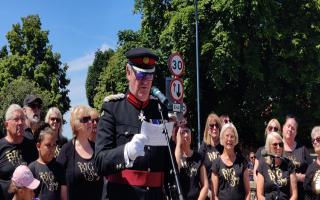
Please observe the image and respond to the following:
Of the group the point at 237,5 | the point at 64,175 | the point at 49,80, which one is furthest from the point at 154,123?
the point at 49,80

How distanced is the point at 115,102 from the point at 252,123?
22.0m

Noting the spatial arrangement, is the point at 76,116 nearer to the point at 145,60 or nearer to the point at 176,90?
the point at 145,60

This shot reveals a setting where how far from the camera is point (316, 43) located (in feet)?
80.0

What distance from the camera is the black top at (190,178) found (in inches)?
305

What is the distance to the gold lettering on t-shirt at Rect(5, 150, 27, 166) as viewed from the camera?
247 inches

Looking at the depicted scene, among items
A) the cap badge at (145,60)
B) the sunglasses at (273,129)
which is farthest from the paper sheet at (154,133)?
the sunglasses at (273,129)

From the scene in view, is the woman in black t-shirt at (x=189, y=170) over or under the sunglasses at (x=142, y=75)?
under

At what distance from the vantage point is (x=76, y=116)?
21.8ft

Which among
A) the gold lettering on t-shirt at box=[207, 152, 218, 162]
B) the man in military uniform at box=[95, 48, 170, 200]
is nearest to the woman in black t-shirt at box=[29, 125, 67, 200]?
the man in military uniform at box=[95, 48, 170, 200]

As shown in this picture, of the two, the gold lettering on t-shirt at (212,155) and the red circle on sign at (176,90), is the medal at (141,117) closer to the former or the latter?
the gold lettering on t-shirt at (212,155)

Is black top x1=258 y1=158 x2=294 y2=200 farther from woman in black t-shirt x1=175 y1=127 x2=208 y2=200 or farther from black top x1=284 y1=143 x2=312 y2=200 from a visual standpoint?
woman in black t-shirt x1=175 y1=127 x2=208 y2=200

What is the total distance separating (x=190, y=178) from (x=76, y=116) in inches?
83.2

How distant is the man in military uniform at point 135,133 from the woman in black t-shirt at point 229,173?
3.72 meters

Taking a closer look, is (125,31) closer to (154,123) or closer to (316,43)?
(316,43)
